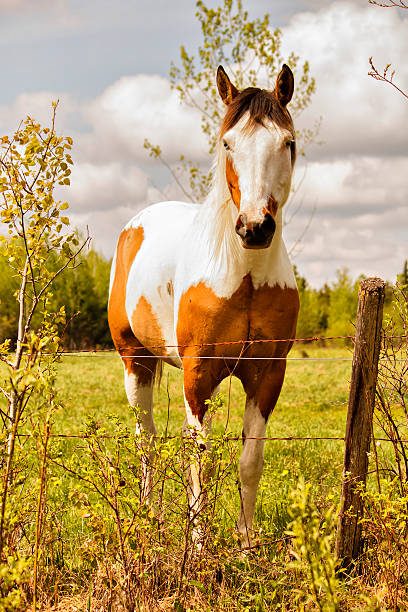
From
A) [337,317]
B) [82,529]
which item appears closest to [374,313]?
[82,529]

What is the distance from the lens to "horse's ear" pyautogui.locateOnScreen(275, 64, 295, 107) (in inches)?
124

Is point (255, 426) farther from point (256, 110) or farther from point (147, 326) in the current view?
point (256, 110)

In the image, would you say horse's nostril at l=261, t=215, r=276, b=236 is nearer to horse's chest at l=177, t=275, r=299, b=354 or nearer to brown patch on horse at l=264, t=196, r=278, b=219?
brown patch on horse at l=264, t=196, r=278, b=219

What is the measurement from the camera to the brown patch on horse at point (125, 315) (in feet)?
15.4

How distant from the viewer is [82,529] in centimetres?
368

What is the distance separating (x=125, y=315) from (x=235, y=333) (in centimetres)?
184

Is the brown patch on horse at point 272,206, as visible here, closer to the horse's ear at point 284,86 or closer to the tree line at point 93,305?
the horse's ear at point 284,86

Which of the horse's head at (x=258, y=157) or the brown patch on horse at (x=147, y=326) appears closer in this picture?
the horse's head at (x=258, y=157)

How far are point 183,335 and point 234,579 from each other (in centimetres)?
142

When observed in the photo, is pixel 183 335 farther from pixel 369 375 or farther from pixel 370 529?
pixel 370 529

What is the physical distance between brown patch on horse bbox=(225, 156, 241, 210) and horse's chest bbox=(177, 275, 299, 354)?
0.48m

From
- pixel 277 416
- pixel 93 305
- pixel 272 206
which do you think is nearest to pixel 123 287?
pixel 272 206

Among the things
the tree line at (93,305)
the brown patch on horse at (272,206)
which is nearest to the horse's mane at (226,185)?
the brown patch on horse at (272,206)

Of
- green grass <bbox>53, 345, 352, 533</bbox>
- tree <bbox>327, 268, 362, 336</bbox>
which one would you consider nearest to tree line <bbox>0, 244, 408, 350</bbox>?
tree <bbox>327, 268, 362, 336</bbox>
